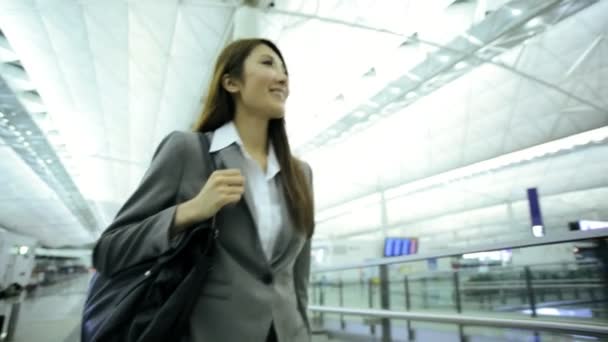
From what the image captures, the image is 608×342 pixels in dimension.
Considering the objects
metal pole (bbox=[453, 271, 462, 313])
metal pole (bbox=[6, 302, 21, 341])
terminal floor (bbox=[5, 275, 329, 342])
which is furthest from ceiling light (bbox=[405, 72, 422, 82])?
metal pole (bbox=[6, 302, 21, 341])

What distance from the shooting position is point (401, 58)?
18.6 m

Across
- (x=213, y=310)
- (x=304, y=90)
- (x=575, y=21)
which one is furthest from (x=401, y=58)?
(x=213, y=310)

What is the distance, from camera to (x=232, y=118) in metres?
1.60

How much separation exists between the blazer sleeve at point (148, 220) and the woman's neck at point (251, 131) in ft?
1.08

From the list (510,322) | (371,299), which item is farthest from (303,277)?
(371,299)

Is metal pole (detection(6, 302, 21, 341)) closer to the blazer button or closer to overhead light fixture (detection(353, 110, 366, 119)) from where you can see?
the blazer button

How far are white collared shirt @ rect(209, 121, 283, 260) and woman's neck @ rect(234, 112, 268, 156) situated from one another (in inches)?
3.4

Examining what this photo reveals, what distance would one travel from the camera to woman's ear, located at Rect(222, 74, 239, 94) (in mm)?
1570

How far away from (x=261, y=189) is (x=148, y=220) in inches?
17.1

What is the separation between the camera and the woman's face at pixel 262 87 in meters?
1.52

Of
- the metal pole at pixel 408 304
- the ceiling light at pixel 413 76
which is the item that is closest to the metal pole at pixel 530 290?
the metal pole at pixel 408 304

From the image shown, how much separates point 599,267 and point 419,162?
3090 centimetres

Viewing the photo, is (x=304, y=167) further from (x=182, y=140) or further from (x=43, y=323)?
(x=43, y=323)

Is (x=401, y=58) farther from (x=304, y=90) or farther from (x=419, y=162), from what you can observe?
(x=419, y=162)
